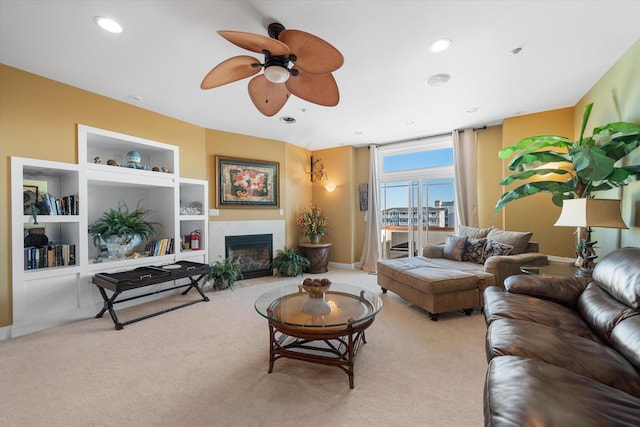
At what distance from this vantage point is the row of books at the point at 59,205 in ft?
9.59

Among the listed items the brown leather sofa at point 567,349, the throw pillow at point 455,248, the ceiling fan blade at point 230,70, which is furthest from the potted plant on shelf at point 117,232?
the throw pillow at point 455,248

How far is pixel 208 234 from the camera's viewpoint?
4.57m

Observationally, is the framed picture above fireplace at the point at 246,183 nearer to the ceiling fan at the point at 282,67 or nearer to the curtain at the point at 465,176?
the ceiling fan at the point at 282,67

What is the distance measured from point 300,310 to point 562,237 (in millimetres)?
4108

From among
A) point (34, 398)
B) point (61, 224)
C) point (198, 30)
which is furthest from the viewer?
point (61, 224)

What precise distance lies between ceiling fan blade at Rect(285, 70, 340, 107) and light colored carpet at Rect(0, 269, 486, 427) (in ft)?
7.35

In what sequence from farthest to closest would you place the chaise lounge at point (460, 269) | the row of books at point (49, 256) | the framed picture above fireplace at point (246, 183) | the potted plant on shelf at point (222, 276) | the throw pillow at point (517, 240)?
the framed picture above fireplace at point (246, 183) → the potted plant on shelf at point (222, 276) → the throw pillow at point (517, 240) → the chaise lounge at point (460, 269) → the row of books at point (49, 256)

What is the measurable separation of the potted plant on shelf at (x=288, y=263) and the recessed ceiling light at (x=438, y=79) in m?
3.64

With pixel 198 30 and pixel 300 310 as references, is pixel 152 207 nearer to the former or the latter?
pixel 198 30

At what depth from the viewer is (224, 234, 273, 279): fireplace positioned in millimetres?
4926

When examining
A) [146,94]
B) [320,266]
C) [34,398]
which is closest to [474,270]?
[320,266]

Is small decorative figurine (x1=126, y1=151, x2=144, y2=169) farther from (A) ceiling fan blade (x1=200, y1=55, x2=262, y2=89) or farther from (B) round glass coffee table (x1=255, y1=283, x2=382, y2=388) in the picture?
(B) round glass coffee table (x1=255, y1=283, x2=382, y2=388)

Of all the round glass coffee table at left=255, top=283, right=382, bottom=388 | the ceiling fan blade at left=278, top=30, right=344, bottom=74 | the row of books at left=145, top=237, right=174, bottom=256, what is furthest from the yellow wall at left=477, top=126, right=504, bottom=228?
the row of books at left=145, top=237, right=174, bottom=256

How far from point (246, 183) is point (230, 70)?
3.13 metres
